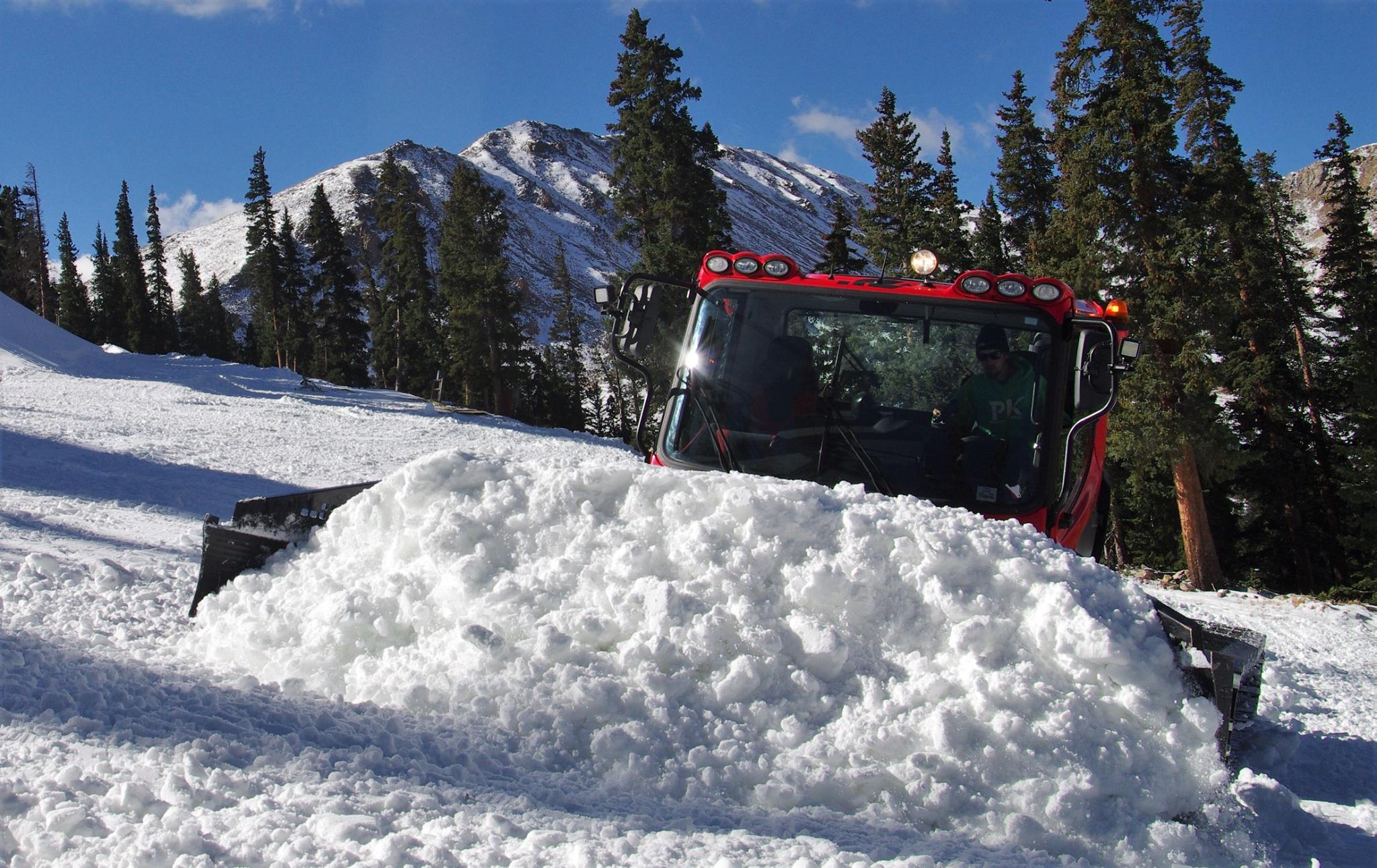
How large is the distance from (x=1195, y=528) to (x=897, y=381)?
17.1 metres

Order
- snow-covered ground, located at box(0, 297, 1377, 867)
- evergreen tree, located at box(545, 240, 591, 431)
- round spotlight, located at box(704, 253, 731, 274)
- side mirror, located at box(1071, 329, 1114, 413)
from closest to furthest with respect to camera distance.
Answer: snow-covered ground, located at box(0, 297, 1377, 867)
side mirror, located at box(1071, 329, 1114, 413)
round spotlight, located at box(704, 253, 731, 274)
evergreen tree, located at box(545, 240, 591, 431)

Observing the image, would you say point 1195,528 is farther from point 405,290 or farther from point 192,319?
point 192,319

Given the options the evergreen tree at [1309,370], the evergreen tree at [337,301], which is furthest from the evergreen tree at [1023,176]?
the evergreen tree at [337,301]

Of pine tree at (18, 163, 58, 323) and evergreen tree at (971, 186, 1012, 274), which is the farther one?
pine tree at (18, 163, 58, 323)

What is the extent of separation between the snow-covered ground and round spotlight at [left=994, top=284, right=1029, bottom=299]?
67.3 inches

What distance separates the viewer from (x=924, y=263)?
522 cm

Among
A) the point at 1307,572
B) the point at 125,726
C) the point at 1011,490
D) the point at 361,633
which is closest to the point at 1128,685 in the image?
the point at 1011,490

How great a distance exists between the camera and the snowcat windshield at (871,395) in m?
4.56

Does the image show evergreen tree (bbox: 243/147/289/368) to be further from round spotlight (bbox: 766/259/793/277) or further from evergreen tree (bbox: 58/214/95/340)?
round spotlight (bbox: 766/259/793/277)

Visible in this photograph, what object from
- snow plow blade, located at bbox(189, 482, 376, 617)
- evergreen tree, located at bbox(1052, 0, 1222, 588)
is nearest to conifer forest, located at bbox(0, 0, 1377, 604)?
evergreen tree, located at bbox(1052, 0, 1222, 588)

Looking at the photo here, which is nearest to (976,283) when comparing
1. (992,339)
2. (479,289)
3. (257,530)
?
(992,339)

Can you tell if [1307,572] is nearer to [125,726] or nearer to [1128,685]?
[1128,685]

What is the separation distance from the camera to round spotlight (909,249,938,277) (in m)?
5.18

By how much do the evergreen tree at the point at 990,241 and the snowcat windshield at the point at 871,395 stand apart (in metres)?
24.0
